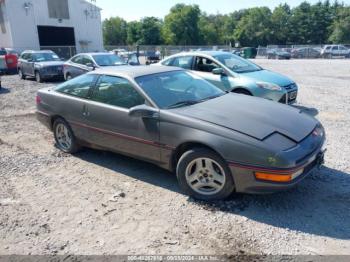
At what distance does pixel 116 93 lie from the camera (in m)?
4.58

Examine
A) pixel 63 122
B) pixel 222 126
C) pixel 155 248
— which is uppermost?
pixel 222 126

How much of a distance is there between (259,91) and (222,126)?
13.0 feet

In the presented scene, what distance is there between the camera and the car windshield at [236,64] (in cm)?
788

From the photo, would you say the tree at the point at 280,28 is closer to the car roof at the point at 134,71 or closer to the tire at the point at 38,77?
the tire at the point at 38,77

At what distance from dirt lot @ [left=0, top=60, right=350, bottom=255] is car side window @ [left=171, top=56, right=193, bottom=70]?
383 cm

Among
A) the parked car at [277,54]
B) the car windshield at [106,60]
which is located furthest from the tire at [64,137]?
the parked car at [277,54]

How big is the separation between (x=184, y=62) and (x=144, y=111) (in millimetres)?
4637

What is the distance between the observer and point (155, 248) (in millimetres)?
3066

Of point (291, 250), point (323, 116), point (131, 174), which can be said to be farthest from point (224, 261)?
point (323, 116)

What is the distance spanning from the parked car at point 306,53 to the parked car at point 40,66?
3494 centimetres

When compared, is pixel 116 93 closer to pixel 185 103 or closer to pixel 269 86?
pixel 185 103

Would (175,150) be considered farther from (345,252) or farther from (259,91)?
(259,91)

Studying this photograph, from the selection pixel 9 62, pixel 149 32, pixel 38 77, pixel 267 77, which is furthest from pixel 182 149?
pixel 149 32

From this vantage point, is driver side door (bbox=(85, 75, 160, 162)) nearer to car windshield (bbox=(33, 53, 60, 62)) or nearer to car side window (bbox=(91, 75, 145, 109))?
car side window (bbox=(91, 75, 145, 109))
